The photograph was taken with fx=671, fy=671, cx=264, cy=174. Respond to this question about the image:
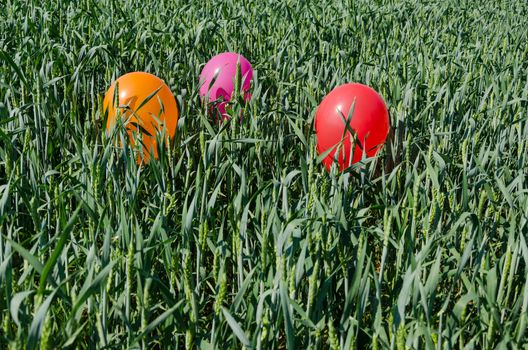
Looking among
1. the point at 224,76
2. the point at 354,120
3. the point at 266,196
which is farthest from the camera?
the point at 224,76

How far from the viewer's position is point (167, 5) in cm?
564

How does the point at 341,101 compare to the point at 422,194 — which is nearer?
the point at 422,194

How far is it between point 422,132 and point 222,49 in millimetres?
1823

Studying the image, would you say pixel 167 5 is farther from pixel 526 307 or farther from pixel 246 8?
pixel 526 307

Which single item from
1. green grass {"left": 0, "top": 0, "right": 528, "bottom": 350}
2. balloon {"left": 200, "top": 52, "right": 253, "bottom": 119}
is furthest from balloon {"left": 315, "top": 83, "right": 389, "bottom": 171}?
Answer: balloon {"left": 200, "top": 52, "right": 253, "bottom": 119}

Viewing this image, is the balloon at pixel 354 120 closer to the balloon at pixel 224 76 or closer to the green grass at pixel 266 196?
the green grass at pixel 266 196

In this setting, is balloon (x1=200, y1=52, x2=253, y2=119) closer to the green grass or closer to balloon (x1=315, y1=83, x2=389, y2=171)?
the green grass

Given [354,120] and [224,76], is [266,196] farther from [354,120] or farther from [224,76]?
[224,76]

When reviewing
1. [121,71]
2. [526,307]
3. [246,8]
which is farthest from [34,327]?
[246,8]

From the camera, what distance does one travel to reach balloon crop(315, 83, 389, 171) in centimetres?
294

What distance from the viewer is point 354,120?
2.95m

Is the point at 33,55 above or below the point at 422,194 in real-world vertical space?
above

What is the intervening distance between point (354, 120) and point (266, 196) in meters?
0.93

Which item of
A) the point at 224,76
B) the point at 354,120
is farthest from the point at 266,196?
the point at 224,76
